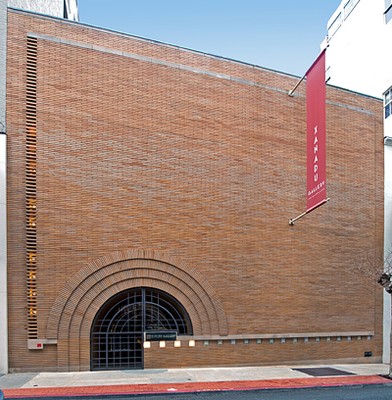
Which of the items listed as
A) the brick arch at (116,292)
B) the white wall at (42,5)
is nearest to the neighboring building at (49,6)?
the white wall at (42,5)

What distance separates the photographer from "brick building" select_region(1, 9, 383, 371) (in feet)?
45.7

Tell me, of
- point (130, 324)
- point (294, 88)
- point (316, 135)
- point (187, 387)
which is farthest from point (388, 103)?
point (187, 387)

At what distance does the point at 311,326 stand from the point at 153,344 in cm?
579

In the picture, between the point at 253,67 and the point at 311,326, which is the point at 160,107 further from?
the point at 311,326

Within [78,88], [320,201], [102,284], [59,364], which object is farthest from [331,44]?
[59,364]

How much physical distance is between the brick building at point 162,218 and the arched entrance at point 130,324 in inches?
1.7

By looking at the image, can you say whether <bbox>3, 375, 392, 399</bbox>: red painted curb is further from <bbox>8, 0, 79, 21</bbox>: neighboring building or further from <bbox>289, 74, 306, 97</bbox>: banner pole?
<bbox>8, 0, 79, 21</bbox>: neighboring building

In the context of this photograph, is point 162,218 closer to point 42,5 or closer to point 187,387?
point 187,387

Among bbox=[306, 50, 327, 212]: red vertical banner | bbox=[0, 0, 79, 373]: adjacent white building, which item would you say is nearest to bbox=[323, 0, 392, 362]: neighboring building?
bbox=[306, 50, 327, 212]: red vertical banner

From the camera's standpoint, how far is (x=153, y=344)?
14688mm

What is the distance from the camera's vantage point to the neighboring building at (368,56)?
1925 centimetres

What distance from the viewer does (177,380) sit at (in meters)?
13.0

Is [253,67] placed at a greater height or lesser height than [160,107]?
greater

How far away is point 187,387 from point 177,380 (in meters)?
0.93
